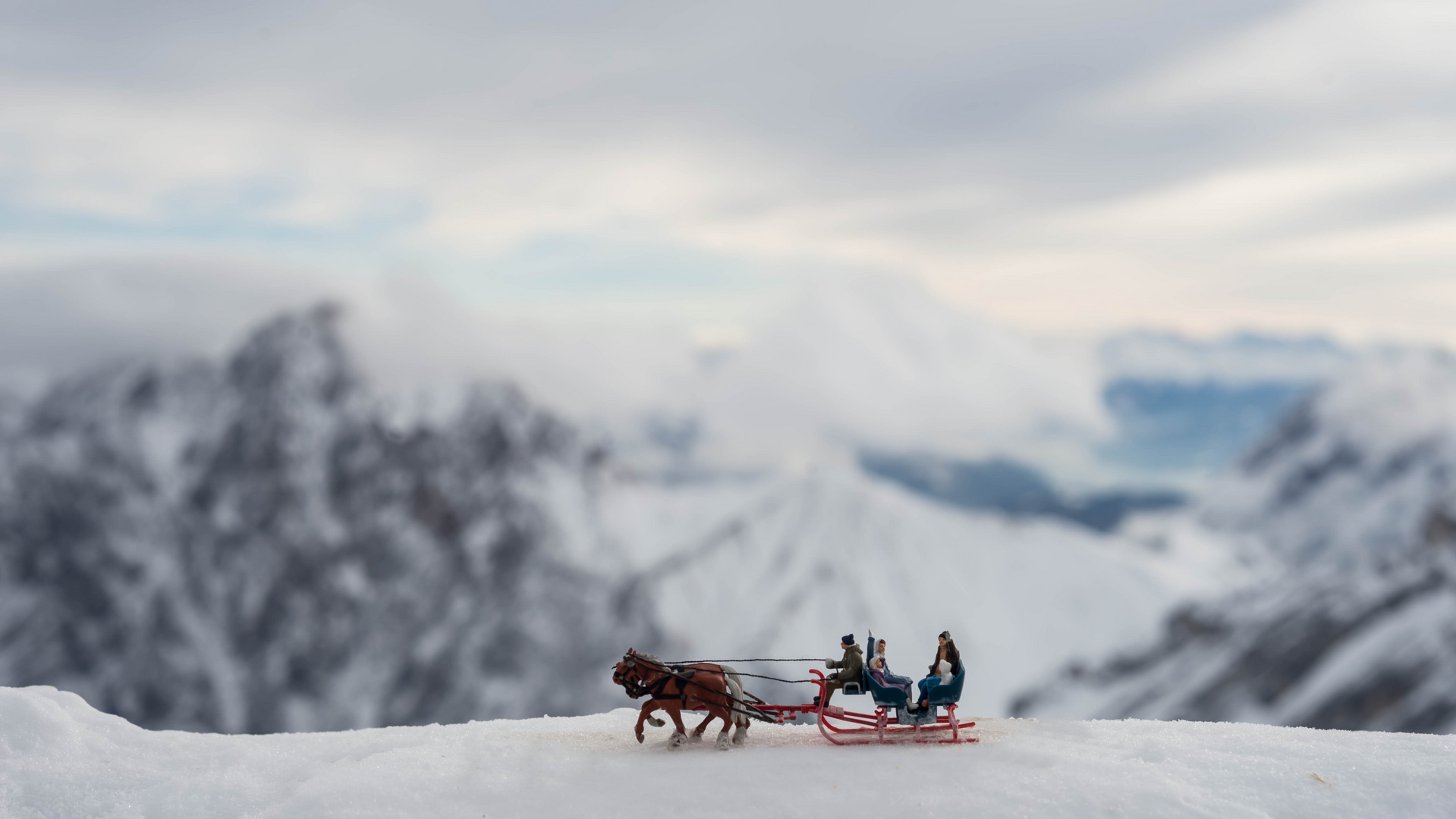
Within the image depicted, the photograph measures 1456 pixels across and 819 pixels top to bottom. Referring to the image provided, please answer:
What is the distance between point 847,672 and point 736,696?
2.43 metres

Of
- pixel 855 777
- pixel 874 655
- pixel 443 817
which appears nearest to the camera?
pixel 443 817

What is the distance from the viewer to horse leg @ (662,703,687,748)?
1998cm

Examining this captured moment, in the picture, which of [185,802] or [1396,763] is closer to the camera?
[185,802]

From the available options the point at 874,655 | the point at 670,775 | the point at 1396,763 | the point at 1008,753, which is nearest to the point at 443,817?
the point at 670,775

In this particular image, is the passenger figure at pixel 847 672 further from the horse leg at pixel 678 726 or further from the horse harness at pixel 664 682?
the horse leg at pixel 678 726

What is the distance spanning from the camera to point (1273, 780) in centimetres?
1825

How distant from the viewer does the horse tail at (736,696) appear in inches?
784

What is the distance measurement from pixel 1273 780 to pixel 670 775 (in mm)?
11551

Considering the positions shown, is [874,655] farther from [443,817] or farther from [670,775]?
[443,817]

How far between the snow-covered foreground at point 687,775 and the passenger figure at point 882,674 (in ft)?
4.10

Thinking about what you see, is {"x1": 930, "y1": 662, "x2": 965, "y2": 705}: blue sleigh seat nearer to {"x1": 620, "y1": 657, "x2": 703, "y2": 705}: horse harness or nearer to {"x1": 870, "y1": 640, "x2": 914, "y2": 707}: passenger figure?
{"x1": 870, "y1": 640, "x2": 914, "y2": 707}: passenger figure

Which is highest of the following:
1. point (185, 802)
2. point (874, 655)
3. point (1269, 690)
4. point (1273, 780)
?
point (874, 655)

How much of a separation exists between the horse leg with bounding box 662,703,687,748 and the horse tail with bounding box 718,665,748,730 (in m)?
1.09

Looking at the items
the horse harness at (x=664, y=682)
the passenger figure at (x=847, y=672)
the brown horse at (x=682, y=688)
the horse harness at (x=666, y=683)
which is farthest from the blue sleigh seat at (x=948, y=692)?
the horse harness at (x=664, y=682)
